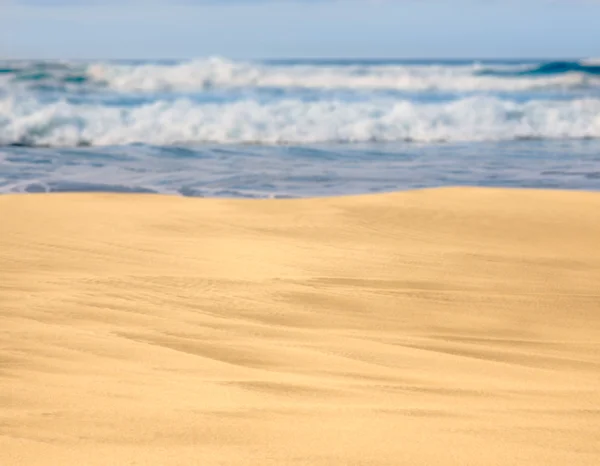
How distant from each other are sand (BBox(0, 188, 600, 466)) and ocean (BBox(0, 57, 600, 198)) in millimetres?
2687

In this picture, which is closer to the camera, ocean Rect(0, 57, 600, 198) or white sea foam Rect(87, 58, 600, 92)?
ocean Rect(0, 57, 600, 198)

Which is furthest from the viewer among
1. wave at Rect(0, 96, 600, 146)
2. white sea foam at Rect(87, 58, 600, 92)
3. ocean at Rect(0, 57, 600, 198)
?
white sea foam at Rect(87, 58, 600, 92)

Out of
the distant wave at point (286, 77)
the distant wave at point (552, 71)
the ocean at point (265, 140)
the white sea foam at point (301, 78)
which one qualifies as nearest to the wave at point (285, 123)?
the ocean at point (265, 140)

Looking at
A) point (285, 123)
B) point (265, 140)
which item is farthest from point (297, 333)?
point (285, 123)

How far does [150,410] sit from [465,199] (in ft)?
13.8

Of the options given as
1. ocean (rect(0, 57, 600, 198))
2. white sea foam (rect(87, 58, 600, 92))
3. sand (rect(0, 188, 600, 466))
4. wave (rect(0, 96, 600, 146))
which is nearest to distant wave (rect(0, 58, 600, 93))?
white sea foam (rect(87, 58, 600, 92))

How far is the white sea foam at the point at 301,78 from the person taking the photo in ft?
82.4

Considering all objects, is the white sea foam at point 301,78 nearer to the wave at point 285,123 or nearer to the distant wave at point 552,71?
the distant wave at point 552,71

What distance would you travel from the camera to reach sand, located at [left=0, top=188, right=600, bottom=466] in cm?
211

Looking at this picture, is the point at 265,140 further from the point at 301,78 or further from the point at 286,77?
the point at 301,78

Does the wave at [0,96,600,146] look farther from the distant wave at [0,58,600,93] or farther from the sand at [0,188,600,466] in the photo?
the distant wave at [0,58,600,93]

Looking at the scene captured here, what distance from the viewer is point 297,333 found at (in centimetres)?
324

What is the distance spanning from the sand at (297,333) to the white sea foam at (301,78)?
64.0 ft

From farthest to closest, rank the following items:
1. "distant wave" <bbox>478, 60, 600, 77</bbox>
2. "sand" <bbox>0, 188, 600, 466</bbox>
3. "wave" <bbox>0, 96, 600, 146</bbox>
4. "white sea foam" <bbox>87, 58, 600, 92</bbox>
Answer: "distant wave" <bbox>478, 60, 600, 77</bbox> → "white sea foam" <bbox>87, 58, 600, 92</bbox> → "wave" <bbox>0, 96, 600, 146</bbox> → "sand" <bbox>0, 188, 600, 466</bbox>
